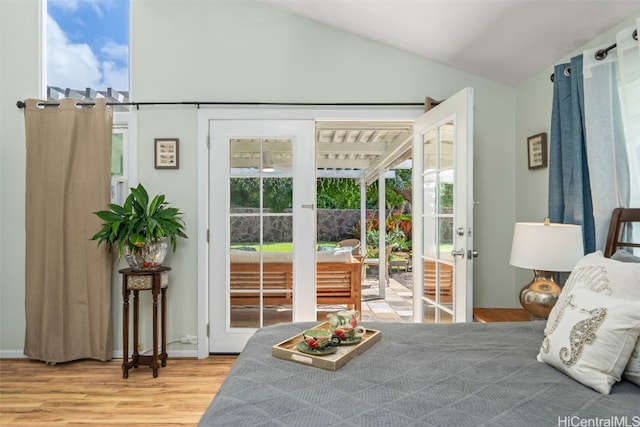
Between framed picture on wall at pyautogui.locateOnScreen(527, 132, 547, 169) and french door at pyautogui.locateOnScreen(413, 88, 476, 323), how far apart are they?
0.70m

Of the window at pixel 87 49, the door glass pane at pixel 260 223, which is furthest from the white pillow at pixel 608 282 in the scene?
the window at pixel 87 49

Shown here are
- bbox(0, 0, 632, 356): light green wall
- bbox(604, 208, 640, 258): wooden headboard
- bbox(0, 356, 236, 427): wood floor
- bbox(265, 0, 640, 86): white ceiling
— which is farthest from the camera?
bbox(0, 0, 632, 356): light green wall

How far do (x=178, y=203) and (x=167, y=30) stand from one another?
4.78 ft

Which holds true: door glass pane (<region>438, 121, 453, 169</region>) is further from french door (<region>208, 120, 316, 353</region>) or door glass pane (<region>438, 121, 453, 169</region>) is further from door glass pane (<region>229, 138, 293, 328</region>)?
door glass pane (<region>229, 138, 293, 328</region>)

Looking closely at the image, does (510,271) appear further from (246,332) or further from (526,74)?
(246,332)

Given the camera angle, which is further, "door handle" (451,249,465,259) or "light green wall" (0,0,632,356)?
"light green wall" (0,0,632,356)

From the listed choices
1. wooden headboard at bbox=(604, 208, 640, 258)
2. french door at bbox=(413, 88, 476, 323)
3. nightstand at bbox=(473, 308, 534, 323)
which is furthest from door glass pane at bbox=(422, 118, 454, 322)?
wooden headboard at bbox=(604, 208, 640, 258)

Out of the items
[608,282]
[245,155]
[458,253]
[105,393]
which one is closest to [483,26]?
[458,253]

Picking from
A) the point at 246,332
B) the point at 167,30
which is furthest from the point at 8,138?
the point at 246,332

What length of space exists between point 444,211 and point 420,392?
6.00ft

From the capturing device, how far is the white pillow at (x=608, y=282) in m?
1.20

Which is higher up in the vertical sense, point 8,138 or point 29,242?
point 8,138

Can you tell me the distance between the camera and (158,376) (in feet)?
9.62

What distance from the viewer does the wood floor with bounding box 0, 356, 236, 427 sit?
2336 millimetres
